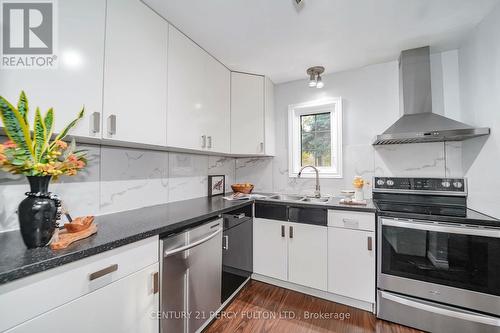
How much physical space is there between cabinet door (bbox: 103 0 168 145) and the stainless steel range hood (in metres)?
1.92

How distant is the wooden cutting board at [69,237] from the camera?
2.66 feet

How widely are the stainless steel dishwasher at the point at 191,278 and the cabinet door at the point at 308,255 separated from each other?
0.75 meters

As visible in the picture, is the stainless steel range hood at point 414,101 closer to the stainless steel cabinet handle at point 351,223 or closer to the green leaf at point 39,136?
the stainless steel cabinet handle at point 351,223

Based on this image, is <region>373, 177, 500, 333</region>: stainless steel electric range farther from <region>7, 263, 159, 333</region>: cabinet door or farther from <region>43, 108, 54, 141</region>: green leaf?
<region>43, 108, 54, 141</region>: green leaf

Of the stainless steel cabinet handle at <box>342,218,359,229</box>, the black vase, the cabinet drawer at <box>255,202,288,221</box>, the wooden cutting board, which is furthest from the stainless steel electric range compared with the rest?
the black vase

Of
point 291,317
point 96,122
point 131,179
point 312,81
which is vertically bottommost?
point 291,317

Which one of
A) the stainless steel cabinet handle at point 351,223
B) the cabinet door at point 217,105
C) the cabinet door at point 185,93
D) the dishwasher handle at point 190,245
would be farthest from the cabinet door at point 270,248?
the cabinet door at point 185,93

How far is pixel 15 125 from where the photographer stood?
81cm

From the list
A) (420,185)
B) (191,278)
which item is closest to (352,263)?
(420,185)

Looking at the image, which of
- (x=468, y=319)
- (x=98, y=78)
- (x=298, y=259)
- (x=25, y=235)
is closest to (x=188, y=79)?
(x=98, y=78)

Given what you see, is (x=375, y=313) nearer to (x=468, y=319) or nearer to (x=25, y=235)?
(x=468, y=319)

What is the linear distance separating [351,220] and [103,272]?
1764mm

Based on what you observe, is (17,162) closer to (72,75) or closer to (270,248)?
(72,75)

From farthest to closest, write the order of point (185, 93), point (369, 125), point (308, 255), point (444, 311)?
point (369, 125), point (308, 255), point (185, 93), point (444, 311)
